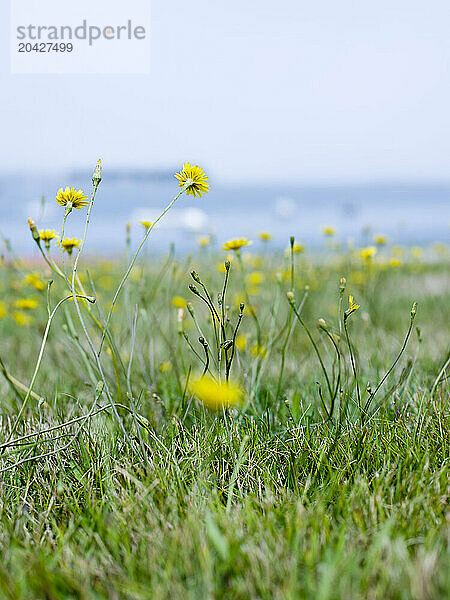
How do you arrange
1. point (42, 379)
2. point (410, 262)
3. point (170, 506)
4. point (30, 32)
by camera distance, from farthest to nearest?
1. point (410, 262)
2. point (42, 379)
3. point (30, 32)
4. point (170, 506)

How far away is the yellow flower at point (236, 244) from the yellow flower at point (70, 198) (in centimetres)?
47

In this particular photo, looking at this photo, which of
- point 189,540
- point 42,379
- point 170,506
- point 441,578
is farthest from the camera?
point 42,379

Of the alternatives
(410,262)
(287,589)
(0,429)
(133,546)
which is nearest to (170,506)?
(133,546)

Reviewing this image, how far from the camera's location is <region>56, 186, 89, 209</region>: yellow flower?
4.81 ft

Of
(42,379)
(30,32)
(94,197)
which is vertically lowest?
(42,379)

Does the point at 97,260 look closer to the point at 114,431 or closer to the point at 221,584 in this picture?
the point at 114,431

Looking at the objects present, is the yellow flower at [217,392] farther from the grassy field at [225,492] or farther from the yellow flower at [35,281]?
the yellow flower at [35,281]

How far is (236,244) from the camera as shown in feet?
5.90

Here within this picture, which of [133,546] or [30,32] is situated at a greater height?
[30,32]

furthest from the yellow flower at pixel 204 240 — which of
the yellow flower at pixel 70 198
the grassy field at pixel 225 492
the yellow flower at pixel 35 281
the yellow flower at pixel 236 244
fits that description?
the yellow flower at pixel 70 198

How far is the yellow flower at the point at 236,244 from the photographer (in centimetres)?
179

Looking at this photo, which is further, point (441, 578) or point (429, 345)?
point (429, 345)

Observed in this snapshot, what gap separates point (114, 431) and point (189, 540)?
59cm

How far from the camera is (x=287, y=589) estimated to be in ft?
3.18
